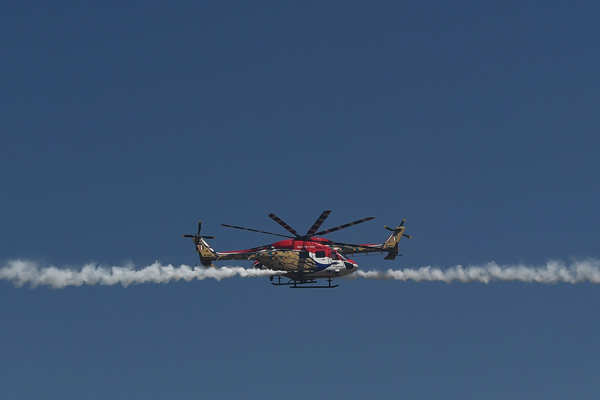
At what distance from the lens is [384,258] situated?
5330 inches

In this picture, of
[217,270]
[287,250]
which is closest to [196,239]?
[217,270]

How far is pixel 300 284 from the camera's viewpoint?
125438 mm

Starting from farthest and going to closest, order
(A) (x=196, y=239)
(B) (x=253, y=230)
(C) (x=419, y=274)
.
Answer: (C) (x=419, y=274) < (A) (x=196, y=239) < (B) (x=253, y=230)

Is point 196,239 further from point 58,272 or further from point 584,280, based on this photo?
point 584,280

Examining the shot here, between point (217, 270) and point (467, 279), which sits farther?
point (467, 279)

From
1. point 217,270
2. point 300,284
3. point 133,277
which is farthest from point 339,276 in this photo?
point 133,277

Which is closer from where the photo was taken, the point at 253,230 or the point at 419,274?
the point at 253,230

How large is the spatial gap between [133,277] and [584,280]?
4831 centimetres

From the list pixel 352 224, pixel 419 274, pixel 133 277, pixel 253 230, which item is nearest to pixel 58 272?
pixel 133 277

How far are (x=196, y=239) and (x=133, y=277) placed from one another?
7.81 m

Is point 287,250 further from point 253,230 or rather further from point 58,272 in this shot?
point 58,272

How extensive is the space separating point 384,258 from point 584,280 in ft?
71.0

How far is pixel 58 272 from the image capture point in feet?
412

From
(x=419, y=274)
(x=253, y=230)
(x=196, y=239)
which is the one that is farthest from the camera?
(x=419, y=274)
